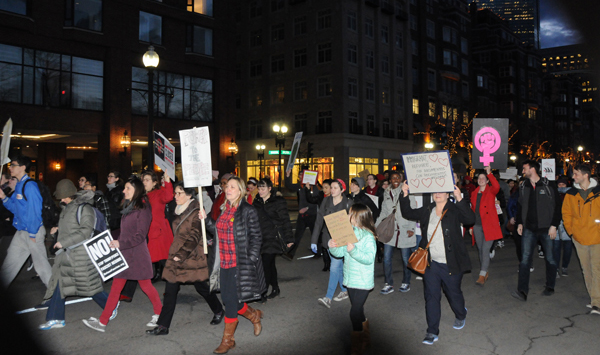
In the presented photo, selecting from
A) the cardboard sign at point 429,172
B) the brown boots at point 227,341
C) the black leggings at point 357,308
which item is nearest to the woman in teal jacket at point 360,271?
the black leggings at point 357,308

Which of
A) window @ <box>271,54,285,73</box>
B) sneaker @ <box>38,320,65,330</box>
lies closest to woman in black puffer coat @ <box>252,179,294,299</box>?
sneaker @ <box>38,320,65,330</box>

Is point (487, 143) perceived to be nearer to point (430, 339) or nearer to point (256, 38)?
point (430, 339)

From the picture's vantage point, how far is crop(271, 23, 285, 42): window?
148ft

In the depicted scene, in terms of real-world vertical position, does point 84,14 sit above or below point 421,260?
above

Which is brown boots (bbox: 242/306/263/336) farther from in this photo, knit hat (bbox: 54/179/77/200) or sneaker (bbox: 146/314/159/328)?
knit hat (bbox: 54/179/77/200)

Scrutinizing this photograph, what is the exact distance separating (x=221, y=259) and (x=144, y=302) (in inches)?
107

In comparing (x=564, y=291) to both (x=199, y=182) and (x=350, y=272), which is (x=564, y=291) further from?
(x=199, y=182)

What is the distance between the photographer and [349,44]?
4216 centimetres

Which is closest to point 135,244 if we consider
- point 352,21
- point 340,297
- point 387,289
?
point 340,297

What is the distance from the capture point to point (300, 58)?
43.9m

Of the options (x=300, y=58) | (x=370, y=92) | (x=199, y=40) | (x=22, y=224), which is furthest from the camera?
(x=370, y=92)

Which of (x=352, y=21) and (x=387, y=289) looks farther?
(x=352, y=21)

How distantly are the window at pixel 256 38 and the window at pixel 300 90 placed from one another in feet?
22.9

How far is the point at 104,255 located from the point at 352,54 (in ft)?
132
